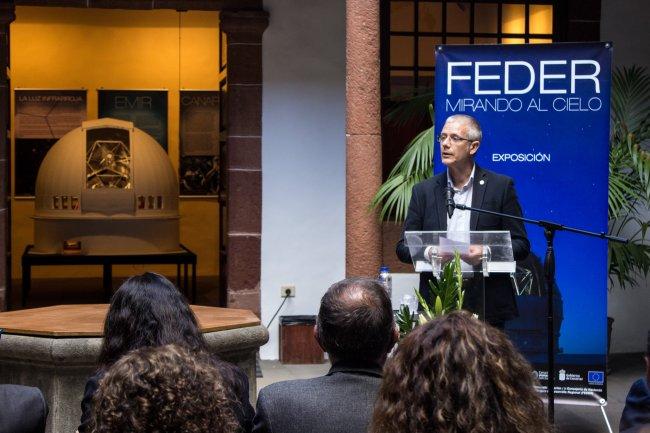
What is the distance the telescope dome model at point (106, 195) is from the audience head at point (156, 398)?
29.3ft

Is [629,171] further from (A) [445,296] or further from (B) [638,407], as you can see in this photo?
(B) [638,407]

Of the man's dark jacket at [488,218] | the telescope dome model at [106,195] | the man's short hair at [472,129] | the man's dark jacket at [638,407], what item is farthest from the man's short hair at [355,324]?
the telescope dome model at [106,195]

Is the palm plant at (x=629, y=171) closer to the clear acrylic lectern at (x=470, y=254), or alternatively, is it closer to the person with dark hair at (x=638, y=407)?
the clear acrylic lectern at (x=470, y=254)

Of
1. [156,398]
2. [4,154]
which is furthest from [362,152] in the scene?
[156,398]

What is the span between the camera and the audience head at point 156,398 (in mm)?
2271

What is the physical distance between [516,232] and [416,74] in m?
3.99

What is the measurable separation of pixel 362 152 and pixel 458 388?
5200 mm

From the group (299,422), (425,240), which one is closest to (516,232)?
(425,240)

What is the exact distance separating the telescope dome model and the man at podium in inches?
223

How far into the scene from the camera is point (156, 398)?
7.47 feet

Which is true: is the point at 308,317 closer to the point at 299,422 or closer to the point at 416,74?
the point at 416,74

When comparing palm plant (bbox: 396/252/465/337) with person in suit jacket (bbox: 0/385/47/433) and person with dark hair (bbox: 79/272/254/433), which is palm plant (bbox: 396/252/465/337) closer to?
person with dark hair (bbox: 79/272/254/433)

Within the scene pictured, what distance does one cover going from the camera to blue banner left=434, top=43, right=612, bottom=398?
6738mm

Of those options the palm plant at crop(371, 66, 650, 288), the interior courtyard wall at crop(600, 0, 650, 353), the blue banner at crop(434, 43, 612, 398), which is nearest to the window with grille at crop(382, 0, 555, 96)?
the palm plant at crop(371, 66, 650, 288)
